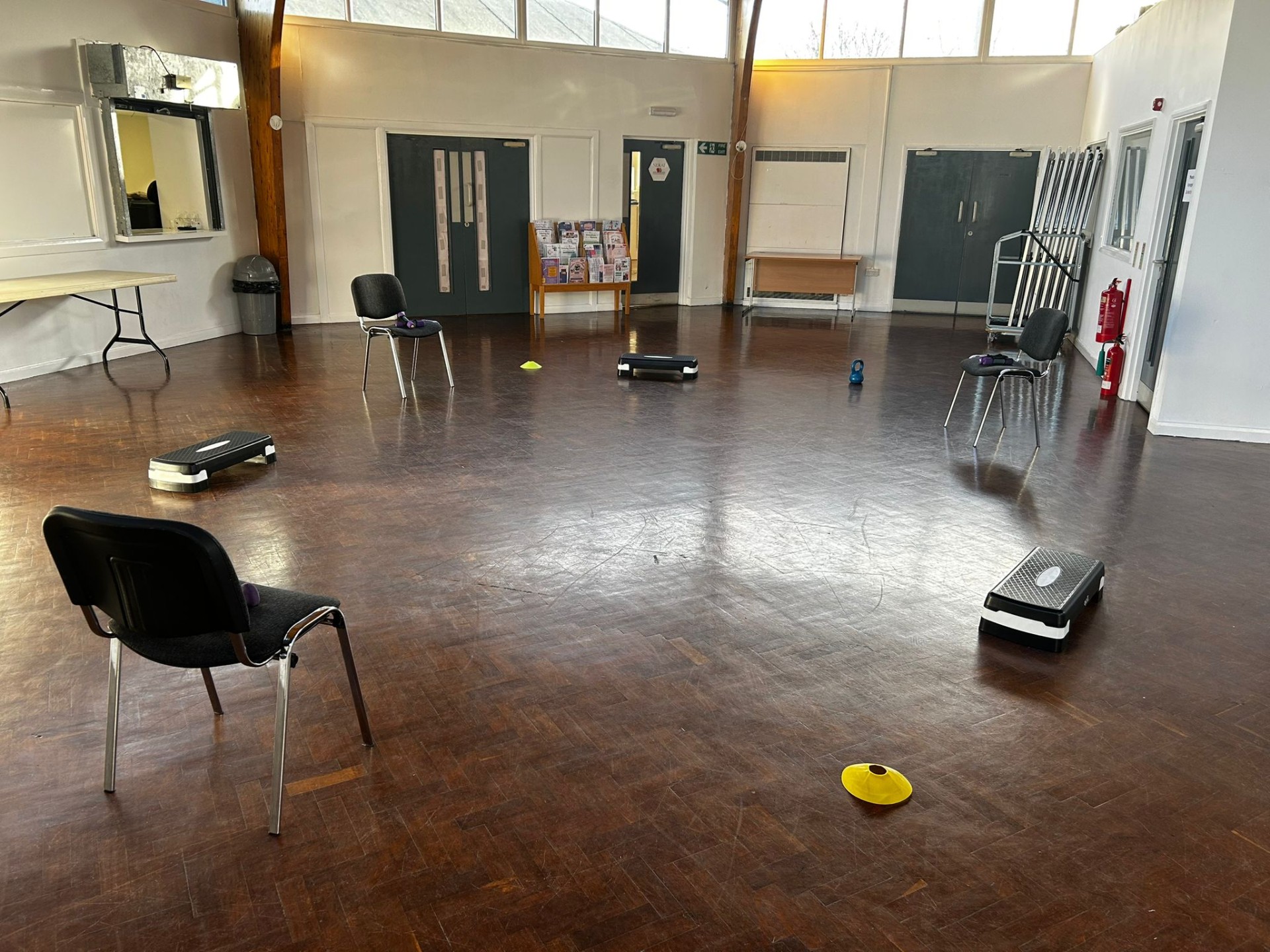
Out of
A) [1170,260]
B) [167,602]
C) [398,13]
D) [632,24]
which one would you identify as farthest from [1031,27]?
[167,602]

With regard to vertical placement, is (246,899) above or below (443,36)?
below

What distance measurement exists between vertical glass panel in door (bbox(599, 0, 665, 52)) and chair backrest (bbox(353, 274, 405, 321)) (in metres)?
5.94

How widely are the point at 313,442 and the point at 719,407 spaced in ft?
10.2

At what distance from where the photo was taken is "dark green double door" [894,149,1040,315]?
12.7 meters

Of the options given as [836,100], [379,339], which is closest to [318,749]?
[379,339]

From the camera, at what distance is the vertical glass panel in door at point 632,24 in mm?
11938

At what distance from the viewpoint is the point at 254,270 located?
10.3 meters

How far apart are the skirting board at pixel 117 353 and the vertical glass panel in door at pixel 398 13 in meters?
3.80

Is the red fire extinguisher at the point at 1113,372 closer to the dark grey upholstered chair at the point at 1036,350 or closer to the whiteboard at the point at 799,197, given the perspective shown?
the dark grey upholstered chair at the point at 1036,350

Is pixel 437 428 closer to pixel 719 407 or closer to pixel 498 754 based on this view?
pixel 719 407

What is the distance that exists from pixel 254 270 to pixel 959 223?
9.10m

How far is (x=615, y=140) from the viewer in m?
12.3

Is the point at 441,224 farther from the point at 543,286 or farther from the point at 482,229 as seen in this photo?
the point at 543,286

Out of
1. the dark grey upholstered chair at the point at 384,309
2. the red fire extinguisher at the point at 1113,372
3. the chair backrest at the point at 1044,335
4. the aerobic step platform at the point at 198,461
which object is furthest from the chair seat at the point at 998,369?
the aerobic step platform at the point at 198,461
